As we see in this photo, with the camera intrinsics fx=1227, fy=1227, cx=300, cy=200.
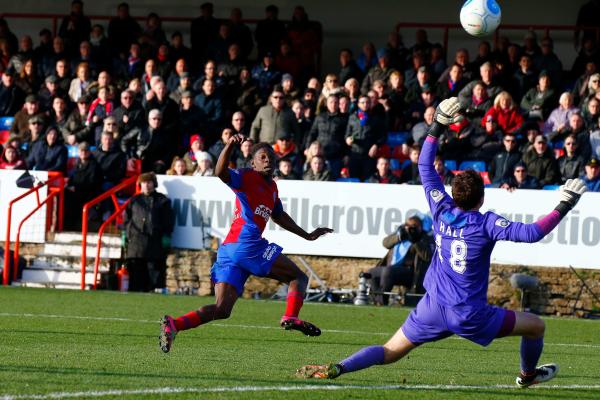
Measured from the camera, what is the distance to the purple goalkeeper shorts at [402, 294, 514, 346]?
7699mm

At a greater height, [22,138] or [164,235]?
[22,138]

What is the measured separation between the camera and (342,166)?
19719 mm

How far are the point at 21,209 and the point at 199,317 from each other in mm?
11113

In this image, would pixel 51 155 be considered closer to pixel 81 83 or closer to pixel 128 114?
pixel 128 114

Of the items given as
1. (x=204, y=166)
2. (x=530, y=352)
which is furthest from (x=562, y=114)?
(x=530, y=352)

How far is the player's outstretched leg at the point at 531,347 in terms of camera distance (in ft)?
26.0

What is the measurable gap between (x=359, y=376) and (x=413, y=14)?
57.1 ft

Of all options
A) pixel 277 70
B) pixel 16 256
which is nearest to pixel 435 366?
pixel 16 256

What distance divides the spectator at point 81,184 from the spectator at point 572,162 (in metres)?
7.49

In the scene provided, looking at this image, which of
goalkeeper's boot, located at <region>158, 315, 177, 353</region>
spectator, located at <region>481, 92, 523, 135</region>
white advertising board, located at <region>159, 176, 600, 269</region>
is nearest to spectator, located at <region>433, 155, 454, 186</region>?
white advertising board, located at <region>159, 176, 600, 269</region>

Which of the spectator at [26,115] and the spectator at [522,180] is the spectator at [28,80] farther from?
the spectator at [522,180]

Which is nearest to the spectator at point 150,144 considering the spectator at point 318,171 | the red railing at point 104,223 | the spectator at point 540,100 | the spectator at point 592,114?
the red railing at point 104,223

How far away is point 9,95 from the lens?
77.0 ft

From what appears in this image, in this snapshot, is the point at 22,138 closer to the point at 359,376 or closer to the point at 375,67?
the point at 375,67
